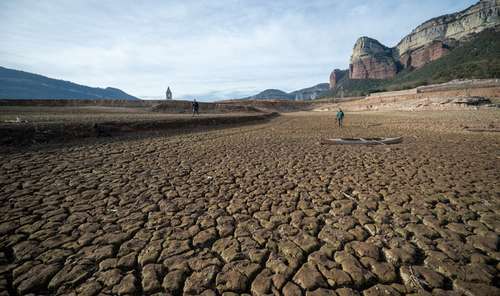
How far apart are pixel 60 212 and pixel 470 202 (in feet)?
22.5

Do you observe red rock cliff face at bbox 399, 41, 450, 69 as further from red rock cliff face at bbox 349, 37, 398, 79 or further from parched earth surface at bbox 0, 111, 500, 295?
parched earth surface at bbox 0, 111, 500, 295

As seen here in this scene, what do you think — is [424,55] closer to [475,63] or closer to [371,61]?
[371,61]

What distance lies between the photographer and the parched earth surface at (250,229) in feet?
6.77

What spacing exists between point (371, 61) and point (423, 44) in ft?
88.3

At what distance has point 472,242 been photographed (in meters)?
2.54

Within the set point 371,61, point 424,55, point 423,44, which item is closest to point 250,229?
point 424,55

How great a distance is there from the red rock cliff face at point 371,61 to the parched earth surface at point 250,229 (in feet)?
489

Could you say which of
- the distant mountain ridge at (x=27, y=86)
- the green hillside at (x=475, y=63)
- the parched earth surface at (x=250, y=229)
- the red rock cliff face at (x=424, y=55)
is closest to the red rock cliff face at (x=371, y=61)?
the red rock cliff face at (x=424, y=55)

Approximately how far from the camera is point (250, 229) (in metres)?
2.91

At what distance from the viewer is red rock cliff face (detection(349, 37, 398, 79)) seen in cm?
12688

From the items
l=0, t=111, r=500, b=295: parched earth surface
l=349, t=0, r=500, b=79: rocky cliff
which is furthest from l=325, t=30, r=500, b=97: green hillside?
l=0, t=111, r=500, b=295: parched earth surface

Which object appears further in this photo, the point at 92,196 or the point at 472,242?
the point at 92,196

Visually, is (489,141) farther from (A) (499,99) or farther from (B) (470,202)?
(A) (499,99)

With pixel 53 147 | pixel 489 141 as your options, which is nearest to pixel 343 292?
pixel 53 147
